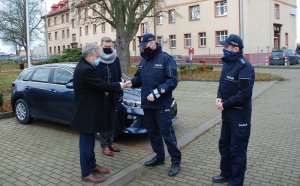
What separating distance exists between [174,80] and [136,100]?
2025mm

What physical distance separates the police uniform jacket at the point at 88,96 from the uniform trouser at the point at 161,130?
784mm

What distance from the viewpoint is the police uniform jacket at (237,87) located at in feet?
14.4

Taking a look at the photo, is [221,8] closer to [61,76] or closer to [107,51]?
[61,76]

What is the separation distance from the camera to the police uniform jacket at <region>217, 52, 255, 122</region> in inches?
172

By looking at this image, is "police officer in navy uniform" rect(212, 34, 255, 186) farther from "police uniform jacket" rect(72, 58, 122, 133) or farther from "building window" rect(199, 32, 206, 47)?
"building window" rect(199, 32, 206, 47)

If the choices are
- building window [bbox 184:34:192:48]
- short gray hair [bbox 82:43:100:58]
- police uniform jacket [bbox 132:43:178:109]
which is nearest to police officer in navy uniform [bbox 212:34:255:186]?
police uniform jacket [bbox 132:43:178:109]

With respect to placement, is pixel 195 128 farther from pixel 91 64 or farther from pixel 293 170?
pixel 91 64

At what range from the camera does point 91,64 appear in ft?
16.5

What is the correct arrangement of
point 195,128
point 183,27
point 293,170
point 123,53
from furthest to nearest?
point 183,27
point 123,53
point 195,128
point 293,170

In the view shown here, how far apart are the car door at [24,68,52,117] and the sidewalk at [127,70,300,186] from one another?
3.53 meters

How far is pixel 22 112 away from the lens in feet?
29.6

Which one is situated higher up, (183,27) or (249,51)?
(183,27)

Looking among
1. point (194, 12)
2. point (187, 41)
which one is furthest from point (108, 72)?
point (187, 41)

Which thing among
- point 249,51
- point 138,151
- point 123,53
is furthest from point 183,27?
point 138,151
